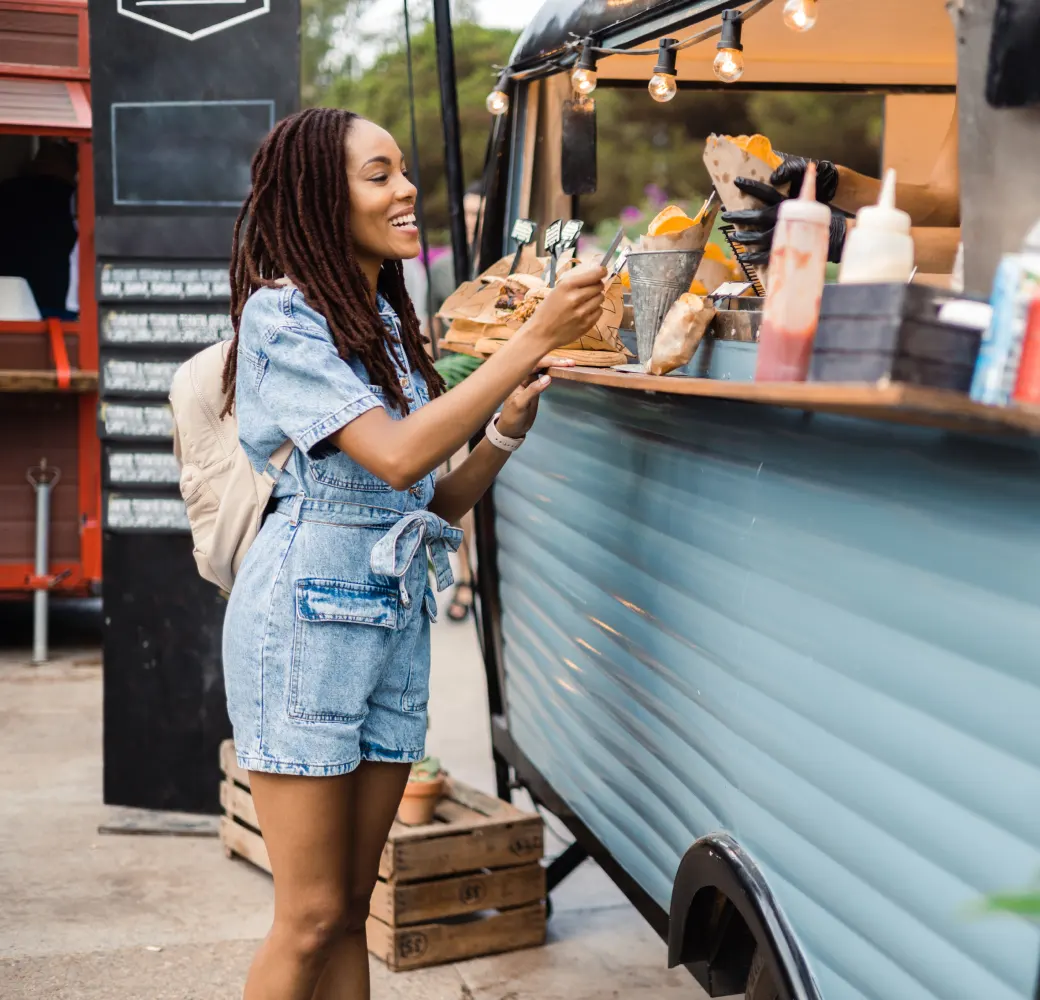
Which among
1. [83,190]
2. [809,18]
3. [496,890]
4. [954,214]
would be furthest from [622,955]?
[83,190]

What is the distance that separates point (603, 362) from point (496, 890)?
1.71 metres

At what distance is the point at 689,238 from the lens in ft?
8.18

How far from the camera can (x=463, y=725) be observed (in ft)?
19.5

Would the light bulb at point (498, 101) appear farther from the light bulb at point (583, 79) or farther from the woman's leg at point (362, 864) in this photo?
the woman's leg at point (362, 864)

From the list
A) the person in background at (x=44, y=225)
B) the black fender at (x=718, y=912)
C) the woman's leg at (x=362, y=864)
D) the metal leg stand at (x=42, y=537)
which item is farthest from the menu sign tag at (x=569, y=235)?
the person in background at (x=44, y=225)

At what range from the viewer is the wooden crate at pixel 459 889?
3.57 meters

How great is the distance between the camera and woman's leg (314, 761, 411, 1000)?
8.38 feet

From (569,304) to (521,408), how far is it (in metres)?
0.47

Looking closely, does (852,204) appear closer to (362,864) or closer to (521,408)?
(521,408)

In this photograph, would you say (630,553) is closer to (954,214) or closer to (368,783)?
(368,783)

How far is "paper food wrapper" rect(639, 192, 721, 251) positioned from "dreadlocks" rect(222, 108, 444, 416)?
531 mm

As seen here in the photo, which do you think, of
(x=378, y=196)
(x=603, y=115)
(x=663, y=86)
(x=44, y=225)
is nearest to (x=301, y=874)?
(x=378, y=196)

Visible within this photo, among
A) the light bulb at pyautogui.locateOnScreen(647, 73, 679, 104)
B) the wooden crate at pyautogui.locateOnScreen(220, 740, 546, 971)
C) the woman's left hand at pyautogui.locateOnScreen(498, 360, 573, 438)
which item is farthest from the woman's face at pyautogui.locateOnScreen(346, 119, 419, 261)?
the wooden crate at pyautogui.locateOnScreen(220, 740, 546, 971)

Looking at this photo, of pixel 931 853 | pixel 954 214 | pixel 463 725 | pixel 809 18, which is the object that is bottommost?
pixel 463 725
